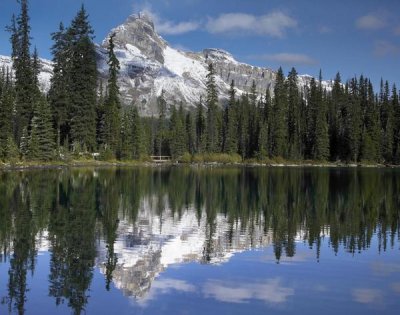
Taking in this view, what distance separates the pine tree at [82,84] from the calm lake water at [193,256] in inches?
2033

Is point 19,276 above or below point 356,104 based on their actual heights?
below

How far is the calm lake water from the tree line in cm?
4652

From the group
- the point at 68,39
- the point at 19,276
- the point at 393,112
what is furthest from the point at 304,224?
the point at 393,112

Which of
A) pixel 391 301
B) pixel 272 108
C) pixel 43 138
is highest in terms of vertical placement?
pixel 272 108

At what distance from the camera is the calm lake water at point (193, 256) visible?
650 inches

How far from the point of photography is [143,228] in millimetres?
30203

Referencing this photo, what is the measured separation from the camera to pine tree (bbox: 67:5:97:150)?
3735 inches

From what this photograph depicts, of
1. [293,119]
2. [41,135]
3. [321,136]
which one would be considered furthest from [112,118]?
[293,119]

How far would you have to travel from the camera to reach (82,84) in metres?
97.0

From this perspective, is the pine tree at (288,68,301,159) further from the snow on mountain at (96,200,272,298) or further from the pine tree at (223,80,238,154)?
the snow on mountain at (96,200,272,298)

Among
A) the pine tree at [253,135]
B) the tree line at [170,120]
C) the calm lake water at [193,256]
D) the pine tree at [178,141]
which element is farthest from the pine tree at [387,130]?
the calm lake water at [193,256]

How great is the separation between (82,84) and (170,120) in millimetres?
54138

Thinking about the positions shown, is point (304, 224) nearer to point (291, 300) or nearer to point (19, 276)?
point (291, 300)

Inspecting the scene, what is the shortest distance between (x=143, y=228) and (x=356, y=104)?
428 feet
